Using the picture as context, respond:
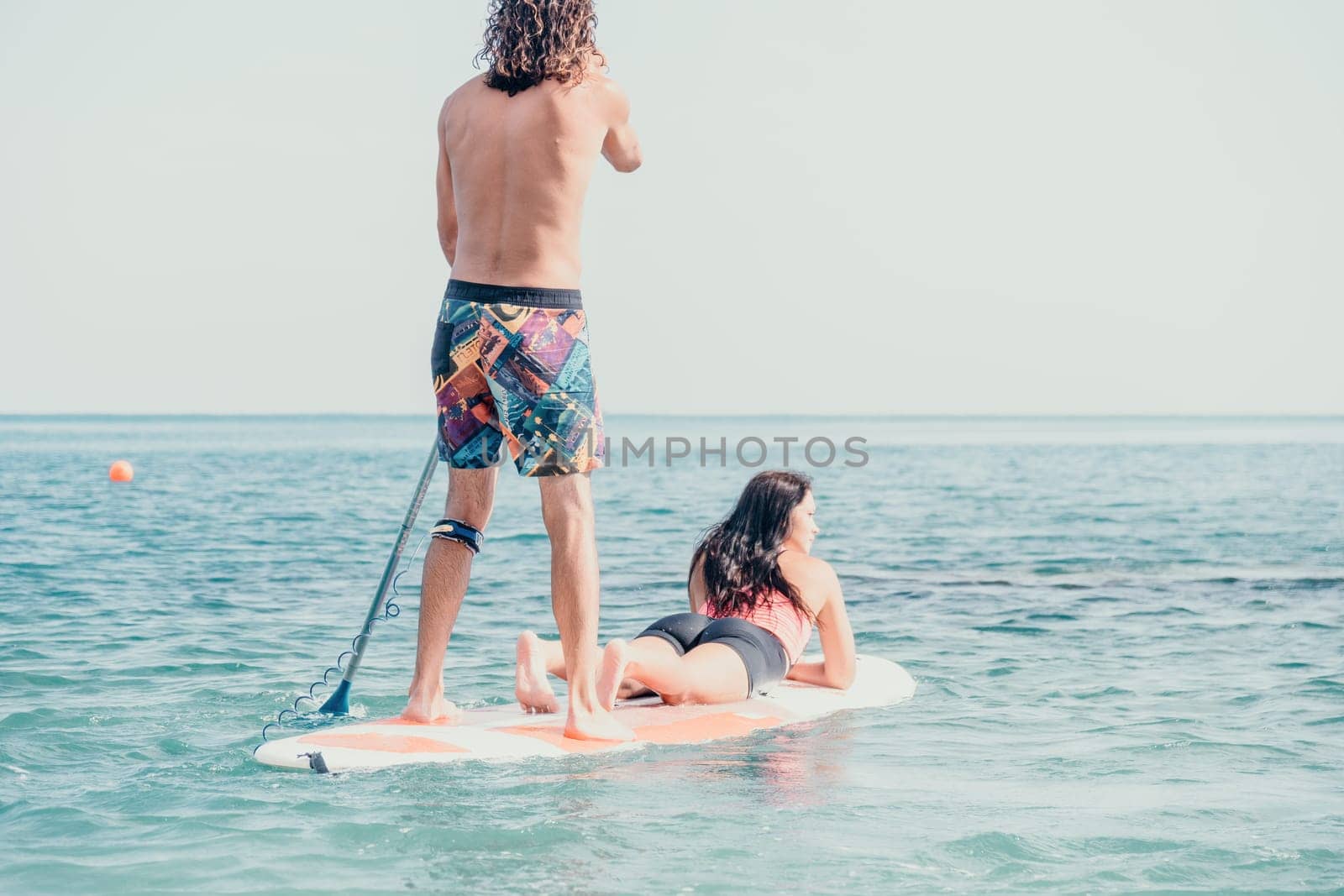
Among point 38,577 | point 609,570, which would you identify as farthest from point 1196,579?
point 38,577

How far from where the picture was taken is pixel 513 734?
4816 millimetres

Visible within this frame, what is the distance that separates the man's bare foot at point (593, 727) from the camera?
4.79 meters

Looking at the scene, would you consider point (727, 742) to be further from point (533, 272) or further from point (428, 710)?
point (533, 272)

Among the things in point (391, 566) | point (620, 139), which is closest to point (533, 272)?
point (620, 139)

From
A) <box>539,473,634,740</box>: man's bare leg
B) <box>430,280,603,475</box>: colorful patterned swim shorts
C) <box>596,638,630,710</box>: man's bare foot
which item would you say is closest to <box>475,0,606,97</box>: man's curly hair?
<box>430,280,603,475</box>: colorful patterned swim shorts

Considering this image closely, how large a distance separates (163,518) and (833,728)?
14.6 metres

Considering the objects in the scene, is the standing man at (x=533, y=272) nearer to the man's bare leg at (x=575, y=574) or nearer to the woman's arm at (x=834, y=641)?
the man's bare leg at (x=575, y=574)

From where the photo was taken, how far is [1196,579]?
11.5 metres

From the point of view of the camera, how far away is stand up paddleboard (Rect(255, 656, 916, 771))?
4555 millimetres

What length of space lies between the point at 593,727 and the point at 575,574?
624 mm

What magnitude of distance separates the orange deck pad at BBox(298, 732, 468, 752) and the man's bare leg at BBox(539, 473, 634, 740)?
487mm

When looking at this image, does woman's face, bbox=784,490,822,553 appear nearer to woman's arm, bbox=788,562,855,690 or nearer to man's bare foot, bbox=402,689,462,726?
woman's arm, bbox=788,562,855,690

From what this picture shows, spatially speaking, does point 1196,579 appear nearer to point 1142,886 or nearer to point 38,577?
point 1142,886

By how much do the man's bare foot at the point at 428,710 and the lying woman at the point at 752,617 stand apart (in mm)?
349
